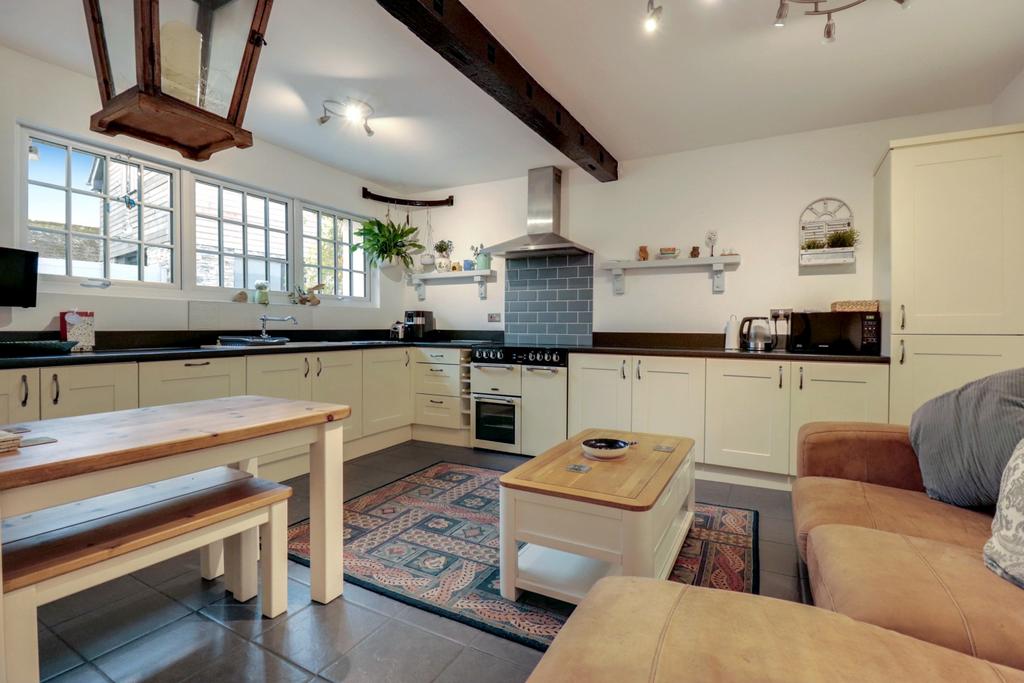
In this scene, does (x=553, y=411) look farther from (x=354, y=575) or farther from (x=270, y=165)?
(x=270, y=165)

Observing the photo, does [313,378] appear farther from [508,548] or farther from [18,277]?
[508,548]

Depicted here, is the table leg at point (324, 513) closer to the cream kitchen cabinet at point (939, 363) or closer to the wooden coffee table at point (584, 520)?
the wooden coffee table at point (584, 520)

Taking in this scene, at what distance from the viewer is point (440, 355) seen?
4152mm

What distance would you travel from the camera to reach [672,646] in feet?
2.64

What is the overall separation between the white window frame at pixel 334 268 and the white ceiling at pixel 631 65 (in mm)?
672

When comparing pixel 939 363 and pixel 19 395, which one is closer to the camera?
pixel 19 395

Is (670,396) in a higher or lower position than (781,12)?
lower

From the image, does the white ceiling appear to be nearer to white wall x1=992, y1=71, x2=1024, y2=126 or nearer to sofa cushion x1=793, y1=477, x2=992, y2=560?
white wall x1=992, y1=71, x2=1024, y2=126

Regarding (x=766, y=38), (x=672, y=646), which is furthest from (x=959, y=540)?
(x=766, y=38)

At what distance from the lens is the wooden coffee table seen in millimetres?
1552

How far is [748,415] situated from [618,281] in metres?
1.54

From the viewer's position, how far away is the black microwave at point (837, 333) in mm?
3004

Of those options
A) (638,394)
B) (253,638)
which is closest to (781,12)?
(638,394)

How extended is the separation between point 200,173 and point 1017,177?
5.05 m
